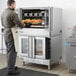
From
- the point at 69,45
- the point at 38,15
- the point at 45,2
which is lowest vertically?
the point at 69,45

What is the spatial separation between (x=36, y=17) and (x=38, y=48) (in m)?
0.90

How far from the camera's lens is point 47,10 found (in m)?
4.71

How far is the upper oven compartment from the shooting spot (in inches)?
184

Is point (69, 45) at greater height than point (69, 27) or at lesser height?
lesser

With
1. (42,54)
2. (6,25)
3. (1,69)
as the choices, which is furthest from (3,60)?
(6,25)

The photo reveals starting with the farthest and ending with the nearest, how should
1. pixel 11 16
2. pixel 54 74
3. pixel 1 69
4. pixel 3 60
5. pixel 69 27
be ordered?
pixel 3 60, pixel 69 27, pixel 1 69, pixel 54 74, pixel 11 16

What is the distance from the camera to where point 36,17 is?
5004 mm

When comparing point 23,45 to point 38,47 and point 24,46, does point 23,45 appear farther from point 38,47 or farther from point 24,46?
point 38,47

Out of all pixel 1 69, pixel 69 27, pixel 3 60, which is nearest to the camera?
pixel 1 69

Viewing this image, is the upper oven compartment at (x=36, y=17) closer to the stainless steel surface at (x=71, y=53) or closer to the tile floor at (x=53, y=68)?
the stainless steel surface at (x=71, y=53)

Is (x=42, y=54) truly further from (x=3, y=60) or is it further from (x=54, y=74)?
(x=3, y=60)

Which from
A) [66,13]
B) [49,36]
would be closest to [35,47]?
[49,36]

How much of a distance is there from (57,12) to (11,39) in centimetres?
154

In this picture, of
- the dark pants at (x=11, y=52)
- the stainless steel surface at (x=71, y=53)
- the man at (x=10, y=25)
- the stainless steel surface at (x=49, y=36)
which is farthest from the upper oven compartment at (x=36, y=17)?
the dark pants at (x=11, y=52)
